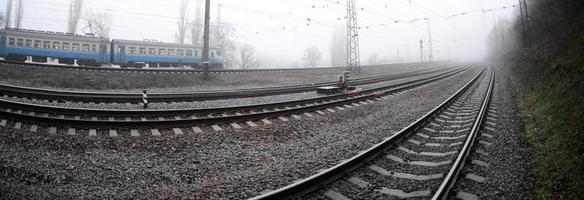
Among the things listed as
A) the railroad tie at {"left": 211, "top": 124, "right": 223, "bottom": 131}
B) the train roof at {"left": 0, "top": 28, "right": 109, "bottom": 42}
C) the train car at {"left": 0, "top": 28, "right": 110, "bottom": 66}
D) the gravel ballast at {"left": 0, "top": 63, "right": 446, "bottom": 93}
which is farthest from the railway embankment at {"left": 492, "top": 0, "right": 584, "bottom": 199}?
the train roof at {"left": 0, "top": 28, "right": 109, "bottom": 42}

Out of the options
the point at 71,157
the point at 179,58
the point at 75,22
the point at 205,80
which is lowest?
the point at 71,157

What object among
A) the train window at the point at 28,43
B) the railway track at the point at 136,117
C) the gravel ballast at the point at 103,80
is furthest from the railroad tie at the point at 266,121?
the train window at the point at 28,43

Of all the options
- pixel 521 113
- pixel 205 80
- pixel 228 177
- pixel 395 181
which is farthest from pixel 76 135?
pixel 205 80

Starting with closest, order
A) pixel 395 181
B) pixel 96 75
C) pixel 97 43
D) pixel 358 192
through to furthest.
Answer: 1. pixel 358 192
2. pixel 395 181
3. pixel 96 75
4. pixel 97 43

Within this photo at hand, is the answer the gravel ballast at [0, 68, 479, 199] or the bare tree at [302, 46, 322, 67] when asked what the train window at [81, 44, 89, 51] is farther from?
the bare tree at [302, 46, 322, 67]

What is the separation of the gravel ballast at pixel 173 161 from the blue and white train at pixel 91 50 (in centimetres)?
2395

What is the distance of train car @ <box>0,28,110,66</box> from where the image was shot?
81.7 feet

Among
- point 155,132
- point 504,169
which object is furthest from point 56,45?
point 504,169

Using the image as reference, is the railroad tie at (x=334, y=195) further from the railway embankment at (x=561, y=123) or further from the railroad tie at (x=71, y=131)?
the railroad tie at (x=71, y=131)

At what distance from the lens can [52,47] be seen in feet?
86.4

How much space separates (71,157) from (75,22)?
62.0 m

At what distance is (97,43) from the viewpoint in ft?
93.9

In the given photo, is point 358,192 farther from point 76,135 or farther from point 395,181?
point 76,135

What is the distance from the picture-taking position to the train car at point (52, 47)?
24891 mm
